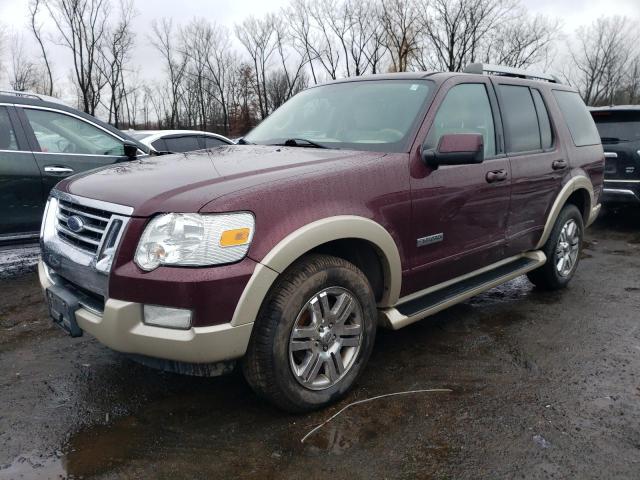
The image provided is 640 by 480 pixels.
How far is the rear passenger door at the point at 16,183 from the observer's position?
4.83 meters

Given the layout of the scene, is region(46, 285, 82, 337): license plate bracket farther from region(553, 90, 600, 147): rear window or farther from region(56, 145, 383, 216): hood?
region(553, 90, 600, 147): rear window

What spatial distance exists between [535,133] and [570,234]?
115 centimetres

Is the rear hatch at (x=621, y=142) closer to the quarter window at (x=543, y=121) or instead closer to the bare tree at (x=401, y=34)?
the quarter window at (x=543, y=121)

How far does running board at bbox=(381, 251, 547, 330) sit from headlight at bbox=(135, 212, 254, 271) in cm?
120

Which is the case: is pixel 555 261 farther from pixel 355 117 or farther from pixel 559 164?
pixel 355 117

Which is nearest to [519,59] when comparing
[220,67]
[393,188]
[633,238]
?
[220,67]

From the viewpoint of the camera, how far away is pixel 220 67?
46562 millimetres

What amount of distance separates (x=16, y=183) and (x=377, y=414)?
406cm

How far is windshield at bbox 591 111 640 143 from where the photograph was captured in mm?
7503

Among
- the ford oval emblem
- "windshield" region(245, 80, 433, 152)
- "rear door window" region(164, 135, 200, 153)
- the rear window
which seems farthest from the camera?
"rear door window" region(164, 135, 200, 153)

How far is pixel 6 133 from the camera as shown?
16.1 feet

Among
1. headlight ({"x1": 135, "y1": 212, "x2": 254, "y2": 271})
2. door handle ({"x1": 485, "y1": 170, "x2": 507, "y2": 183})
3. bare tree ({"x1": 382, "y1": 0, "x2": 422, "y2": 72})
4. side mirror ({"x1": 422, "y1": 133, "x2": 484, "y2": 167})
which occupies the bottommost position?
headlight ({"x1": 135, "y1": 212, "x2": 254, "y2": 271})

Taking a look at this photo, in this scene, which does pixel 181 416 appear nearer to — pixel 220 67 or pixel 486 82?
pixel 486 82

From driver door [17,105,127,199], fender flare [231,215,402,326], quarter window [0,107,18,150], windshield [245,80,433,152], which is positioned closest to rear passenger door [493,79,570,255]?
windshield [245,80,433,152]
